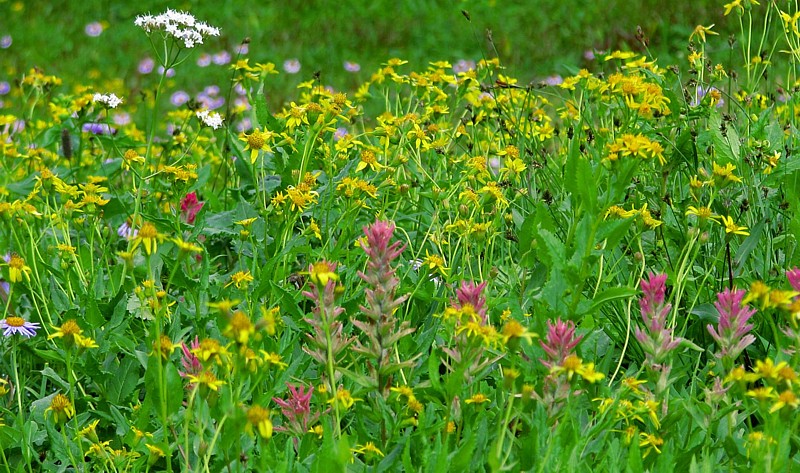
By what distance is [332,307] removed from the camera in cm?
173

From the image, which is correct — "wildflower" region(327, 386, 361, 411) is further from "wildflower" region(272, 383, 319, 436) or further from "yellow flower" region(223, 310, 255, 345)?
"yellow flower" region(223, 310, 255, 345)

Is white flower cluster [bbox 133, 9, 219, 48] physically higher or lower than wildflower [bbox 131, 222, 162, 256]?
higher

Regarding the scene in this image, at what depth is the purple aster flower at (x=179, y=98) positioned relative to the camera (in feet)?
21.6

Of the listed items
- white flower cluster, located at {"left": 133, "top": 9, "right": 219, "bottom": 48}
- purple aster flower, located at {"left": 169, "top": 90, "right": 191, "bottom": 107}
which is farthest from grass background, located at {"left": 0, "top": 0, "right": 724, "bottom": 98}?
white flower cluster, located at {"left": 133, "top": 9, "right": 219, "bottom": 48}

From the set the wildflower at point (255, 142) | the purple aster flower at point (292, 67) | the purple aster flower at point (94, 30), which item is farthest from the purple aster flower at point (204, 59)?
the wildflower at point (255, 142)

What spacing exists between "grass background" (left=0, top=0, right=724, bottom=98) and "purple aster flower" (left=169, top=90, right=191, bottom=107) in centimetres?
33

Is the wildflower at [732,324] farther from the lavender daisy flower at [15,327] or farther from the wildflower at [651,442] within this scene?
the lavender daisy flower at [15,327]

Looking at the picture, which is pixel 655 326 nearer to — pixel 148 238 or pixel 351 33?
pixel 148 238

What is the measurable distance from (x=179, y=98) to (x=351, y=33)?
5.97 ft

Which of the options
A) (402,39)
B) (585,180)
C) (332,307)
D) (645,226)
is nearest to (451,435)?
(332,307)

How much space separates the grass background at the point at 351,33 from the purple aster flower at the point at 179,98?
0.33m

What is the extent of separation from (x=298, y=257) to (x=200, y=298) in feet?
1.77

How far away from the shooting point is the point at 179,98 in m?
6.66

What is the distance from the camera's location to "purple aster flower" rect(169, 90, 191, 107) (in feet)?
21.6
